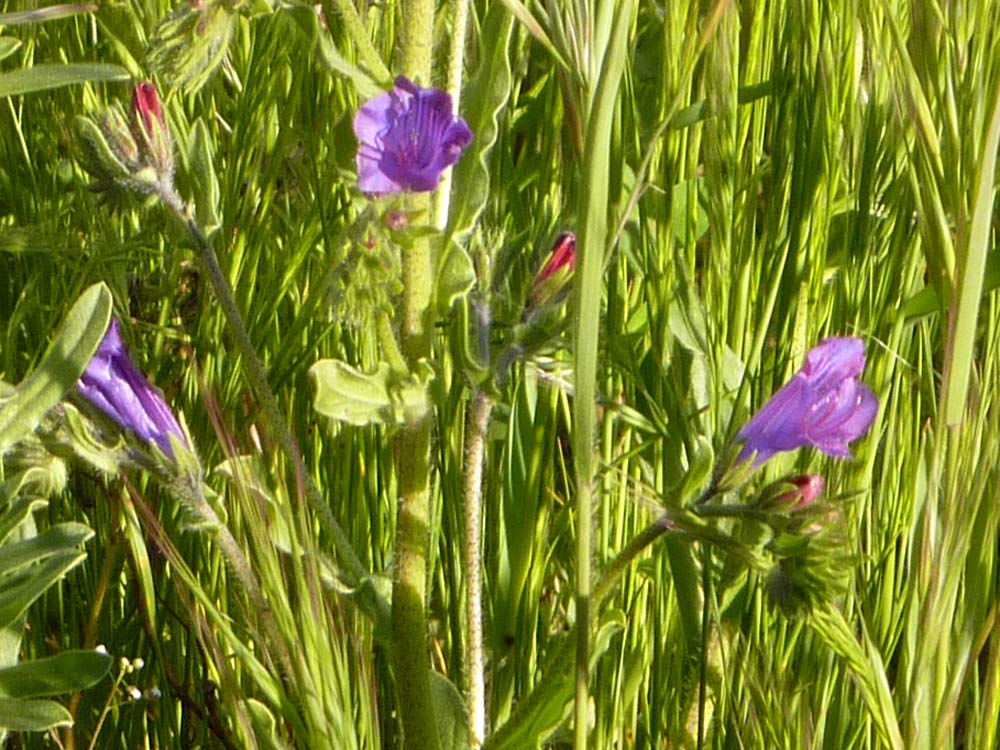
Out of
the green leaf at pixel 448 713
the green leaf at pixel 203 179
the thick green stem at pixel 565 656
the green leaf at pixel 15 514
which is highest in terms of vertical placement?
the green leaf at pixel 203 179

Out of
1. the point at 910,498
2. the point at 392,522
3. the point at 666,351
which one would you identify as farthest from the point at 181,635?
the point at 910,498

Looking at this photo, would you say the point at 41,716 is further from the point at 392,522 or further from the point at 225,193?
the point at 225,193

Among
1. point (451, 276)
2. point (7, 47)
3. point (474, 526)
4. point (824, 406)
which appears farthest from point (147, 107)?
point (824, 406)

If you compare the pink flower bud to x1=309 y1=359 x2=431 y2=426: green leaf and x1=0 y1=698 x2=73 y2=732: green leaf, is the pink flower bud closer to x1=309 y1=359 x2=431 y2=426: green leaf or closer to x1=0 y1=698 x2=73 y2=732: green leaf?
x1=309 y1=359 x2=431 y2=426: green leaf

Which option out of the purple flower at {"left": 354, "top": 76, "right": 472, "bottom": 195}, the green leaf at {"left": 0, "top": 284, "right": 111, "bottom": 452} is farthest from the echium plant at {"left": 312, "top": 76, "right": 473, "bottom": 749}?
the green leaf at {"left": 0, "top": 284, "right": 111, "bottom": 452}

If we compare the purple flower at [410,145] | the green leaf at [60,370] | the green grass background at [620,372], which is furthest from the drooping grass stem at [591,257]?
the green leaf at [60,370]

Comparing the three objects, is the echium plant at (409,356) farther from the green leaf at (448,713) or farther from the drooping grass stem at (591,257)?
the drooping grass stem at (591,257)

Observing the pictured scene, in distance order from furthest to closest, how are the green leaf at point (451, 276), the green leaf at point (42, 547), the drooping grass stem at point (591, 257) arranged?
the green leaf at point (451, 276) → the green leaf at point (42, 547) → the drooping grass stem at point (591, 257)
